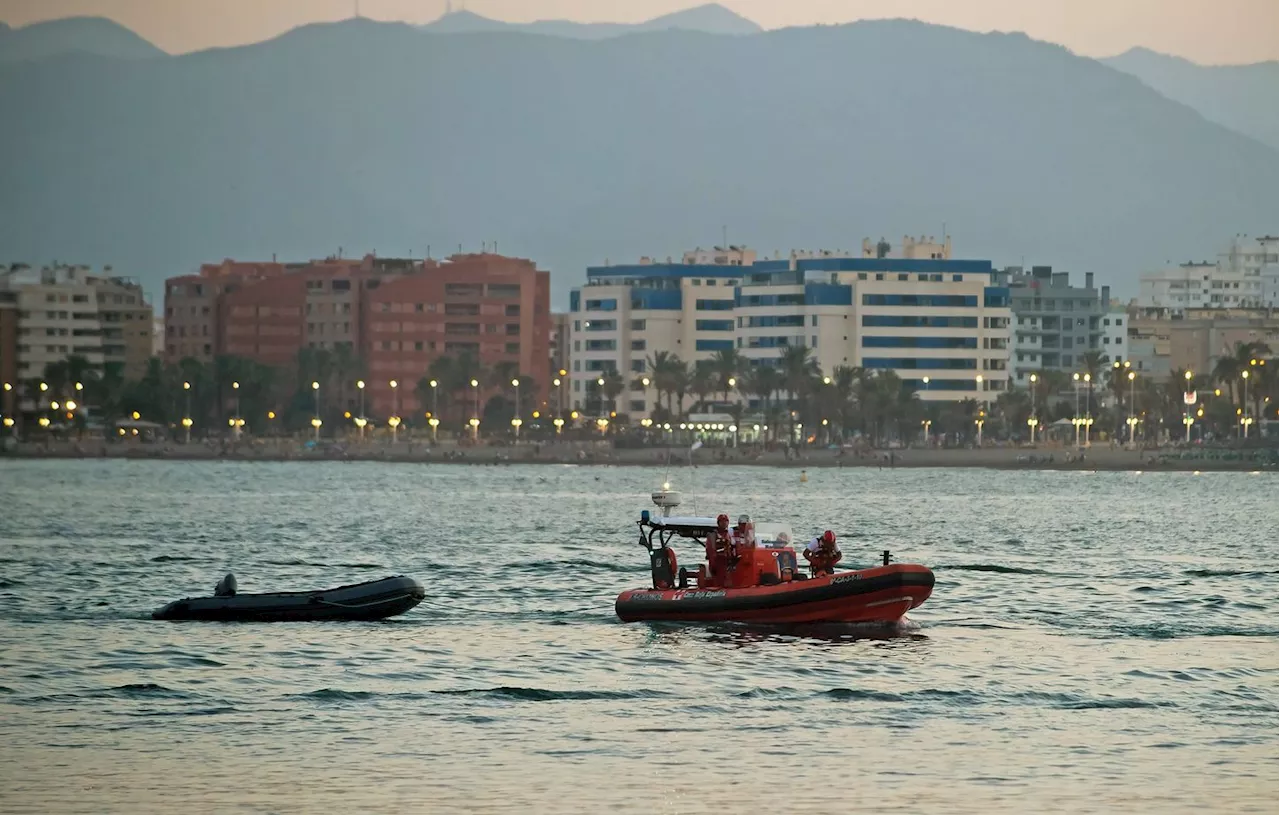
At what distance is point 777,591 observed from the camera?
45625 millimetres

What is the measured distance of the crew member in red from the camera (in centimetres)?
4641

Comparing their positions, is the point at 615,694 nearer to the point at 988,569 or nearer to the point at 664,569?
the point at 664,569

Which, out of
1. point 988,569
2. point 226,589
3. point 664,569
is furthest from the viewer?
point 988,569

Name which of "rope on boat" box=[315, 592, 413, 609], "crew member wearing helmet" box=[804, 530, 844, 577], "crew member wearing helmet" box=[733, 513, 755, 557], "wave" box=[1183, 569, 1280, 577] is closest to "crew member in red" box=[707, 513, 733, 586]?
"crew member wearing helmet" box=[733, 513, 755, 557]

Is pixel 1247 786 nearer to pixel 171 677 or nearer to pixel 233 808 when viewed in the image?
pixel 233 808

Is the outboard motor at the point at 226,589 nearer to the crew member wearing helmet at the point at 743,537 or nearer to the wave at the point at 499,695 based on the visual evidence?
the wave at the point at 499,695

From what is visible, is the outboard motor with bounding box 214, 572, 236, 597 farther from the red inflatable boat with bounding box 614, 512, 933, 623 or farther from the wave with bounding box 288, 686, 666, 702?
the wave with bounding box 288, 686, 666, 702

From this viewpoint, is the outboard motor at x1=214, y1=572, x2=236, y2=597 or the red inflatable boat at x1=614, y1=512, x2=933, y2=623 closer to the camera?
the red inflatable boat at x1=614, y1=512, x2=933, y2=623

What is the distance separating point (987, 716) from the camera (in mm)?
36281

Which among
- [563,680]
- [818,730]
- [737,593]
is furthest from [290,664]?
[818,730]

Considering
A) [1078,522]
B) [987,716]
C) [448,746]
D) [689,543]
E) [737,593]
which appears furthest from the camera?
[1078,522]

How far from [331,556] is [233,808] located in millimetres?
52567

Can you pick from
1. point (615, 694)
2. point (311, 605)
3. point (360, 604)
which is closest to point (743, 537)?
point (615, 694)

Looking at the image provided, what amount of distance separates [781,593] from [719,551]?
180cm
